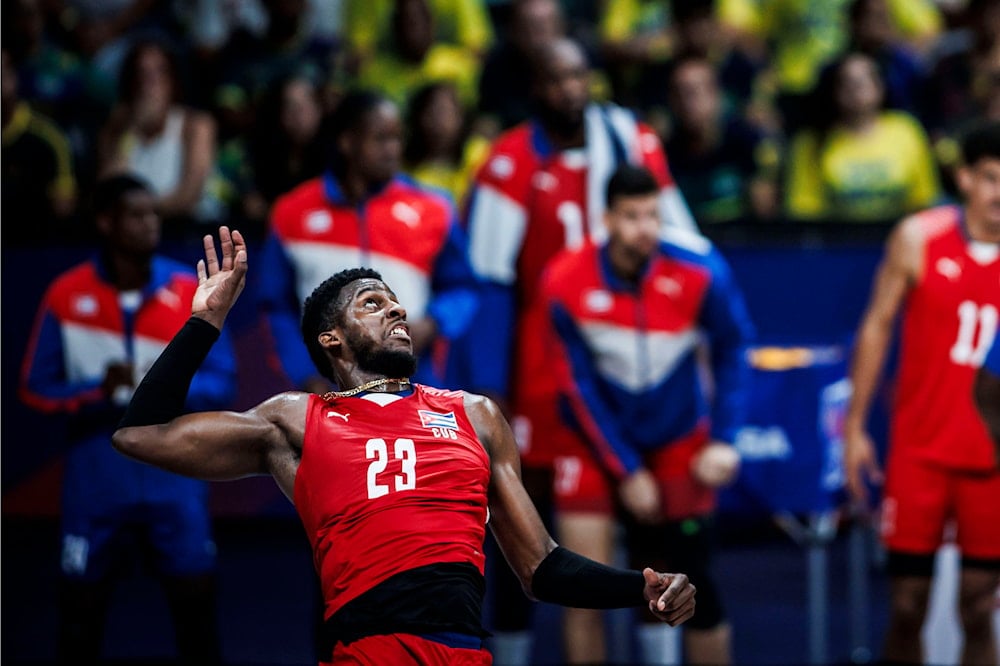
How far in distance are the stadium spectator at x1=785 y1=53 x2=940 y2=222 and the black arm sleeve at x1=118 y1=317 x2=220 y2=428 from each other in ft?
17.2

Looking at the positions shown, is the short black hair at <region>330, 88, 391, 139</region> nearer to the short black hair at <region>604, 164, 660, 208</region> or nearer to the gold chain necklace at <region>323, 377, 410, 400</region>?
the short black hair at <region>604, 164, 660, 208</region>

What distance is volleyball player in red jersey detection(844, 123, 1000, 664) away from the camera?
18.9ft

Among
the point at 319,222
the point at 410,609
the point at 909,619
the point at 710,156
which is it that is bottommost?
the point at 909,619

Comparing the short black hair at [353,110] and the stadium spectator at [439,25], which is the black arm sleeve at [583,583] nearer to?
the short black hair at [353,110]

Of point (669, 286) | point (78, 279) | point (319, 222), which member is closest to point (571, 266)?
point (669, 286)

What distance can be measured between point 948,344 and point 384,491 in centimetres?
277

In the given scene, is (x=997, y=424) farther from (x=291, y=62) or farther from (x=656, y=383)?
(x=291, y=62)

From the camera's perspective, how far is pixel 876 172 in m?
8.75

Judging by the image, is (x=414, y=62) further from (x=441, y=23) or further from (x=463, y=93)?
(x=441, y=23)

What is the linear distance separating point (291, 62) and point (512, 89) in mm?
1376

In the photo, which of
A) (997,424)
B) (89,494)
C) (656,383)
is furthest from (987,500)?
(89,494)

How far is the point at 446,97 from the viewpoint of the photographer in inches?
320

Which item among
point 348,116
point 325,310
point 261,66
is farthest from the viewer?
point 261,66

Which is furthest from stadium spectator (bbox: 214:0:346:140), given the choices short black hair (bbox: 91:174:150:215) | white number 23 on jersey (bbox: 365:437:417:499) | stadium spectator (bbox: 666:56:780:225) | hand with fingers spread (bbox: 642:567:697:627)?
hand with fingers spread (bbox: 642:567:697:627)
